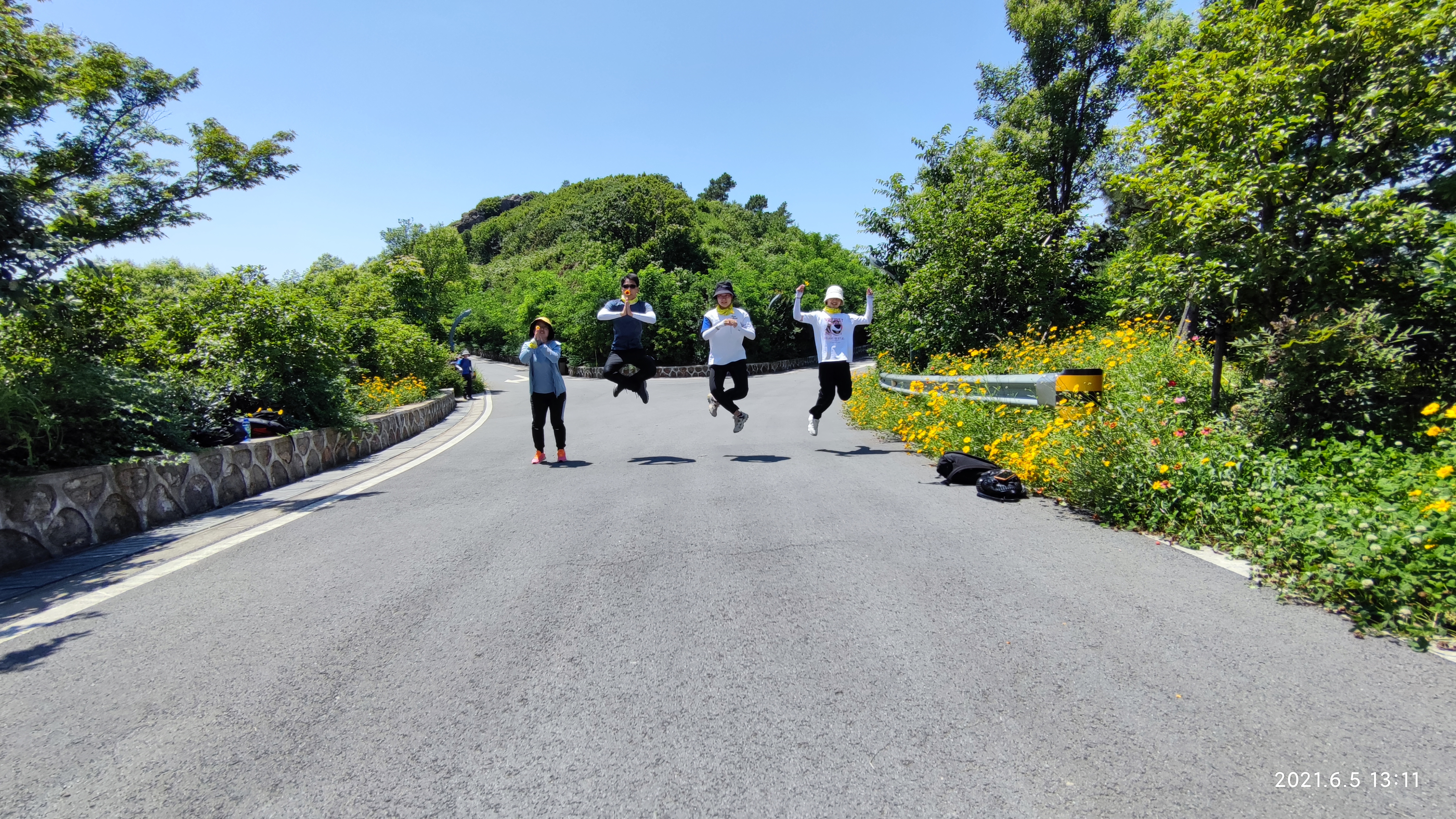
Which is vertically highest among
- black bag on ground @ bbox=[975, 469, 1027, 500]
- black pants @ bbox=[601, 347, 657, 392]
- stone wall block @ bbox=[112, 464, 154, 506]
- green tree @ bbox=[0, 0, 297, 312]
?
green tree @ bbox=[0, 0, 297, 312]

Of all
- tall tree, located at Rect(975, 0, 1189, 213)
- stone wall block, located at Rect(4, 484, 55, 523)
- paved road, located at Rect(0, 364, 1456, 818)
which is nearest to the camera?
paved road, located at Rect(0, 364, 1456, 818)

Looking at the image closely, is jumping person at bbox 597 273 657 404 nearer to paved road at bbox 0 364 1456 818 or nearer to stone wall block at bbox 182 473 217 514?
stone wall block at bbox 182 473 217 514

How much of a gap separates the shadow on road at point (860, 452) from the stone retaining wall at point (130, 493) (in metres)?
6.36

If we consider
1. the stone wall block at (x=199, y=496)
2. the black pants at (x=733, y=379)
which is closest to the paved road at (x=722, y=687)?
the stone wall block at (x=199, y=496)

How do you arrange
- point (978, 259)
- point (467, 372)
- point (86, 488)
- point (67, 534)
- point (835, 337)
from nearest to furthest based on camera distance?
point (67, 534)
point (86, 488)
point (835, 337)
point (978, 259)
point (467, 372)

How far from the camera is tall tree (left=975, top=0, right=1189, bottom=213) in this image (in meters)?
24.4

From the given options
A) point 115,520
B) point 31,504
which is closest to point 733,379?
point 115,520

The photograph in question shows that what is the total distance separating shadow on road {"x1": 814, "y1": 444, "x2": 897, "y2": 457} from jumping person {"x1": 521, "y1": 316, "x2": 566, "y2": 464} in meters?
3.33

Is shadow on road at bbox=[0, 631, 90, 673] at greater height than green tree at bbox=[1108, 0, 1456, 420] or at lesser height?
lesser

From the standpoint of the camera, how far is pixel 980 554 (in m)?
4.21

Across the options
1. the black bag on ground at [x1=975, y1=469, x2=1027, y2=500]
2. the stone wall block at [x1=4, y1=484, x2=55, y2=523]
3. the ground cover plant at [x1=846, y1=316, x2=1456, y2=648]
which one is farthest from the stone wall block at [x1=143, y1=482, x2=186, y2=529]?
the ground cover plant at [x1=846, y1=316, x2=1456, y2=648]

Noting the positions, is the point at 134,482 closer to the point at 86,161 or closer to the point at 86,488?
the point at 86,488

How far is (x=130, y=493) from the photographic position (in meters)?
5.60

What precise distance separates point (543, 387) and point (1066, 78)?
2530 cm
